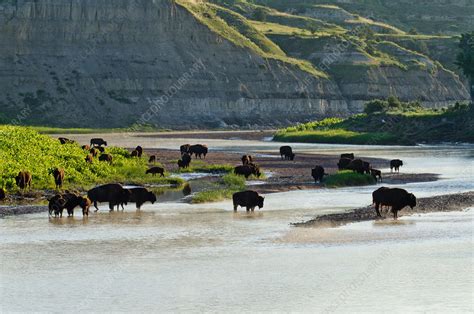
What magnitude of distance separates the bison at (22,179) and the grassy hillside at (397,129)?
200ft

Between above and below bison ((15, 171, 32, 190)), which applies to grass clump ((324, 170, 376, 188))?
below

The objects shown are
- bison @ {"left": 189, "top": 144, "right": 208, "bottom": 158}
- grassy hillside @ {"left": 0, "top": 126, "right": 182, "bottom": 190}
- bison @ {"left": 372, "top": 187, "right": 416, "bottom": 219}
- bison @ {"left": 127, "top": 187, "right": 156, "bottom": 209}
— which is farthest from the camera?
bison @ {"left": 189, "top": 144, "right": 208, "bottom": 158}

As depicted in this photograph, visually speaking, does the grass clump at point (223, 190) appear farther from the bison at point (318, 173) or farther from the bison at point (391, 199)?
the bison at point (391, 199)

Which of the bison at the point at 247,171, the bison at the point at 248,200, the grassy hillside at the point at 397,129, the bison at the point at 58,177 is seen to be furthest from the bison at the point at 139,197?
the grassy hillside at the point at 397,129

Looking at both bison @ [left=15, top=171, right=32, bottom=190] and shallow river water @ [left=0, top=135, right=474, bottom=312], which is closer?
shallow river water @ [left=0, top=135, right=474, bottom=312]

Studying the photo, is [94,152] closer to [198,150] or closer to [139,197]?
[198,150]

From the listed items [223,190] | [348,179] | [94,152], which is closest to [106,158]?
[94,152]

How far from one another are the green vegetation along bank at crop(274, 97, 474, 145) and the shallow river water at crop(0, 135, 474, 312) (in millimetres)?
65315

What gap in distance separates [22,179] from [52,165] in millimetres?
5221

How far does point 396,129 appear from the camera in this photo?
107875 mm

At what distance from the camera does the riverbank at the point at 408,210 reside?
33.8m

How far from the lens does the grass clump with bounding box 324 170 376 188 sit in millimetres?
49781

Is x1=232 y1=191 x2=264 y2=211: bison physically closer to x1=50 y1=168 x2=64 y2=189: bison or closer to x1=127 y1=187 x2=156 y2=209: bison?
x1=127 y1=187 x2=156 y2=209: bison

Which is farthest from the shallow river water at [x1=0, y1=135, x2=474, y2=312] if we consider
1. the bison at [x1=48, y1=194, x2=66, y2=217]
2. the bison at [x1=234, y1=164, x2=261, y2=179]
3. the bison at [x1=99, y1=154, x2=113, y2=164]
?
the bison at [x1=99, y1=154, x2=113, y2=164]
